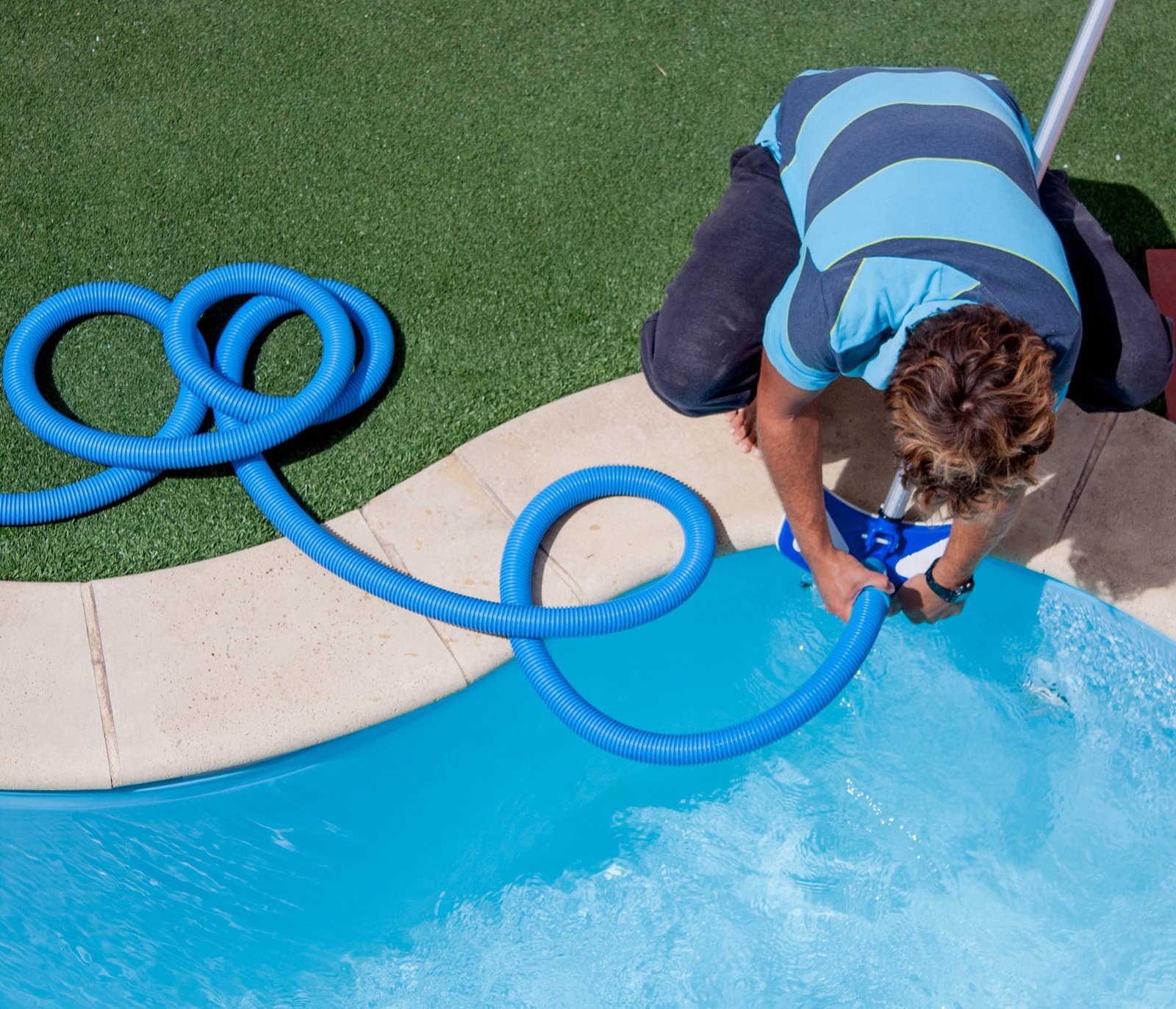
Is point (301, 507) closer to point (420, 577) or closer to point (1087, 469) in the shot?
point (420, 577)

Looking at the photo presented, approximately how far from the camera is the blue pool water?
3234 millimetres

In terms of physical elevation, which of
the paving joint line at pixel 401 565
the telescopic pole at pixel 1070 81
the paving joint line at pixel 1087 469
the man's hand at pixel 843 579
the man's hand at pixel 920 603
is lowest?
the paving joint line at pixel 401 565

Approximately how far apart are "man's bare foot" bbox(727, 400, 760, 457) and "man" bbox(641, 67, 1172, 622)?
0.10 meters

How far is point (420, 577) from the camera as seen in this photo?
361 cm

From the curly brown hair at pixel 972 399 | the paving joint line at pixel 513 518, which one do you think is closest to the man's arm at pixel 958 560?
the curly brown hair at pixel 972 399

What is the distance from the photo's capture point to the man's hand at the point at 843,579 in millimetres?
3158

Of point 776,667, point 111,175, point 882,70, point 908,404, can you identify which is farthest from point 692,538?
point 111,175

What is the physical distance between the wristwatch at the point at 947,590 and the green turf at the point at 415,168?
1.44 metres

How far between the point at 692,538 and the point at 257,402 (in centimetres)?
164

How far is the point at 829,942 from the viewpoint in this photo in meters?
3.27

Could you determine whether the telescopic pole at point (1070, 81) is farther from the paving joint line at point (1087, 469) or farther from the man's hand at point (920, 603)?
the paving joint line at point (1087, 469)

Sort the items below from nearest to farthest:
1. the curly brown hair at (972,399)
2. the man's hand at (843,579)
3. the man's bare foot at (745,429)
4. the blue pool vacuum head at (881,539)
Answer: the curly brown hair at (972,399) → the man's hand at (843,579) → the blue pool vacuum head at (881,539) → the man's bare foot at (745,429)

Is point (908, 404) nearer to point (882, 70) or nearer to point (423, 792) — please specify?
point (882, 70)

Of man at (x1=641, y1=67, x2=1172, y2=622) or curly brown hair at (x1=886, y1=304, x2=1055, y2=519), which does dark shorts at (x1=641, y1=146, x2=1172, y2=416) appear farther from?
curly brown hair at (x1=886, y1=304, x2=1055, y2=519)
